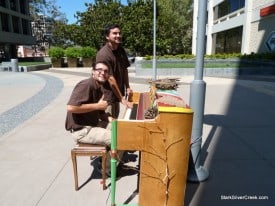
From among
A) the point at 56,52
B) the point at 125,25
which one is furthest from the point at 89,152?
the point at 125,25

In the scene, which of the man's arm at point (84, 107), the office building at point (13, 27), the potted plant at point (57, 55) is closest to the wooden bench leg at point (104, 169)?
the man's arm at point (84, 107)

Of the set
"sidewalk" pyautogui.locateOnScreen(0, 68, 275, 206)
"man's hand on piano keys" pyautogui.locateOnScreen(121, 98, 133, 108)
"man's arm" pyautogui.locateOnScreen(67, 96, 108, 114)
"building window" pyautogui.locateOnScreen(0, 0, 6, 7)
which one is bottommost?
"sidewalk" pyautogui.locateOnScreen(0, 68, 275, 206)

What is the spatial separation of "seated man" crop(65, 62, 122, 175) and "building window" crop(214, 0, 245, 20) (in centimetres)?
2660

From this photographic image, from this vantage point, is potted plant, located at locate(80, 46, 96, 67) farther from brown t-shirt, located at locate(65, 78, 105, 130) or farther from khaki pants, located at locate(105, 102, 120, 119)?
brown t-shirt, located at locate(65, 78, 105, 130)

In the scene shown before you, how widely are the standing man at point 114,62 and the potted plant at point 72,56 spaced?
78.8ft

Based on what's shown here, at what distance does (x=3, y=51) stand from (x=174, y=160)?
4468 cm

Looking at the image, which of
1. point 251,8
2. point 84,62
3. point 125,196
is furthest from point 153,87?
point 84,62

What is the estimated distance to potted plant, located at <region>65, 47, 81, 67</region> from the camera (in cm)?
2745

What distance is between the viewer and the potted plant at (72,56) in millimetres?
27453

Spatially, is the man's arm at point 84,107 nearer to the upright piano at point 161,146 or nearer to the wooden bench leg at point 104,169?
the wooden bench leg at point 104,169

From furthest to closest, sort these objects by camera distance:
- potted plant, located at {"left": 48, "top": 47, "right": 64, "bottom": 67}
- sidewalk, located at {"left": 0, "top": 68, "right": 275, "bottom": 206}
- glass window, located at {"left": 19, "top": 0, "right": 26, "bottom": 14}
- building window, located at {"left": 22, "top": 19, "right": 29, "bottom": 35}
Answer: building window, located at {"left": 22, "top": 19, "right": 29, "bottom": 35} < glass window, located at {"left": 19, "top": 0, "right": 26, "bottom": 14} < potted plant, located at {"left": 48, "top": 47, "right": 64, "bottom": 67} < sidewalk, located at {"left": 0, "top": 68, "right": 275, "bottom": 206}

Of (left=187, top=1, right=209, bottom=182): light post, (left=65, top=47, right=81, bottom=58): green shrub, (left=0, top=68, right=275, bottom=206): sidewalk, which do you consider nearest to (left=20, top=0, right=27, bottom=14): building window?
(left=65, top=47, right=81, bottom=58): green shrub

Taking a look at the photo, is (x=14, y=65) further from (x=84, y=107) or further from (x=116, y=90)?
(x=84, y=107)

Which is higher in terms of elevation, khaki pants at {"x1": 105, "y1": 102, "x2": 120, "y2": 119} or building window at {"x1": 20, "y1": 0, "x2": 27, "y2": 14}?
building window at {"x1": 20, "y1": 0, "x2": 27, "y2": 14}
